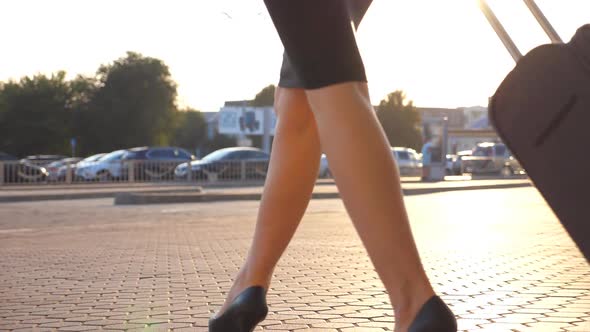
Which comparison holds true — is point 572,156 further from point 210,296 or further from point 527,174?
point 210,296

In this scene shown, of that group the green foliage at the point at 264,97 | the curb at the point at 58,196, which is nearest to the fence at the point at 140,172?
the curb at the point at 58,196

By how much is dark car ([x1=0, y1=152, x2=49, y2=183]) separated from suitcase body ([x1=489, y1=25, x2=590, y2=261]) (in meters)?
32.9

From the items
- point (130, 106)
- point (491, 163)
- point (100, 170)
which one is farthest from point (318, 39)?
point (130, 106)

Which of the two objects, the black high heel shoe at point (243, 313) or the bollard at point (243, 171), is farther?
the bollard at point (243, 171)

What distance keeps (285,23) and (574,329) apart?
1704 millimetres

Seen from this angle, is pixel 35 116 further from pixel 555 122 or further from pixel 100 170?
pixel 555 122

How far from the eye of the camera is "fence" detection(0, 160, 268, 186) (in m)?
35.7

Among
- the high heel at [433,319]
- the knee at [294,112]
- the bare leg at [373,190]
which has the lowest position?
the high heel at [433,319]

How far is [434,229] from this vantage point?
34.5 ft

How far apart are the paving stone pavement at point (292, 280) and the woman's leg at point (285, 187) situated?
50 cm

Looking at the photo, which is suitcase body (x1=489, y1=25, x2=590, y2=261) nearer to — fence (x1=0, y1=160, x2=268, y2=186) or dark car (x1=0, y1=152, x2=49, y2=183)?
dark car (x1=0, y1=152, x2=49, y2=183)

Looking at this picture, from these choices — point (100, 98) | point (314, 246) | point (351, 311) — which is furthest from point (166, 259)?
point (100, 98)

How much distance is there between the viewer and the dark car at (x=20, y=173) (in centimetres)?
3349

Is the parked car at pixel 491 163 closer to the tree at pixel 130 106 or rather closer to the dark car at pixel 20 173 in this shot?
the dark car at pixel 20 173
